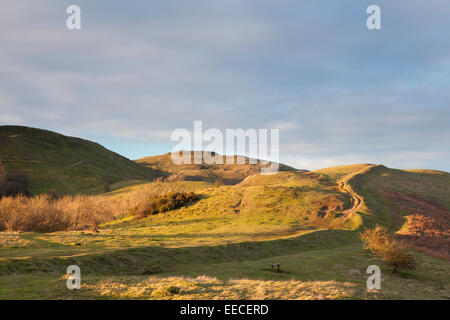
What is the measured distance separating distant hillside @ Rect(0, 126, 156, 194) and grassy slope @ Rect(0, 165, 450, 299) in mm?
71706

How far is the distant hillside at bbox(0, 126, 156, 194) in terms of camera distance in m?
119

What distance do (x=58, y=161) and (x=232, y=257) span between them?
134 metres

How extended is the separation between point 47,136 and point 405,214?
174589 mm

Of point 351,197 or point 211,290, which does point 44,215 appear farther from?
point 351,197

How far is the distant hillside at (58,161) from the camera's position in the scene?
392ft

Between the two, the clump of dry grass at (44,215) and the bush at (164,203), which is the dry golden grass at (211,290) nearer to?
the clump of dry grass at (44,215)

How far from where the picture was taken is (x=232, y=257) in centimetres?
3027

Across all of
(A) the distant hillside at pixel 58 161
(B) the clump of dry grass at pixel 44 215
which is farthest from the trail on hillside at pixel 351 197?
(A) the distant hillside at pixel 58 161

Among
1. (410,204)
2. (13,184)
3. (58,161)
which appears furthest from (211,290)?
(58,161)

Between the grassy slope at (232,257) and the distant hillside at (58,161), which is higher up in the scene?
the distant hillside at (58,161)

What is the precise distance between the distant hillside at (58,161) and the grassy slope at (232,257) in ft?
235

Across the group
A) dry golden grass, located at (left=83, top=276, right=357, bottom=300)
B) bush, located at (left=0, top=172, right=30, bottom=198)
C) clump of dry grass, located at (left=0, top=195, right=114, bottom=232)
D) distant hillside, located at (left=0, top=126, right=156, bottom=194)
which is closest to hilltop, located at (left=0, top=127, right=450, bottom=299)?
dry golden grass, located at (left=83, top=276, right=357, bottom=300)

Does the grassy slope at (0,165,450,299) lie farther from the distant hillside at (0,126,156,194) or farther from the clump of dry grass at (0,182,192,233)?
the distant hillside at (0,126,156,194)
